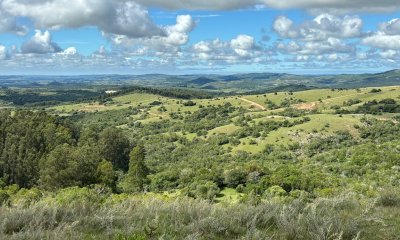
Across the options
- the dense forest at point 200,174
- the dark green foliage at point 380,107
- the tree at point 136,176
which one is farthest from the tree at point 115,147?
the dark green foliage at point 380,107

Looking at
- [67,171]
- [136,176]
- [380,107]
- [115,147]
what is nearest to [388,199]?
[67,171]

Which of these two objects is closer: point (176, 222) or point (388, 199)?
point (176, 222)

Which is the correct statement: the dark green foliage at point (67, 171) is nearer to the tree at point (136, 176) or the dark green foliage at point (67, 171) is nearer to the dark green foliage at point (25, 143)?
the tree at point (136, 176)

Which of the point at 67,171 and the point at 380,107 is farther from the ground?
the point at 380,107

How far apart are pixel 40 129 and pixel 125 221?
7845 cm

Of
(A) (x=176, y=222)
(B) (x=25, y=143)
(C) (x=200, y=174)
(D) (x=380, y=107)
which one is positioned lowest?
(C) (x=200, y=174)

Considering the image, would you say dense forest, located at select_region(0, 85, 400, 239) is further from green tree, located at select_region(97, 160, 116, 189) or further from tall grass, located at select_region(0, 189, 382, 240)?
green tree, located at select_region(97, 160, 116, 189)

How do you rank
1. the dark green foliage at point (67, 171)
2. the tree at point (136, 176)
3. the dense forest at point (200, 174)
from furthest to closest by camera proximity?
the tree at point (136, 176) → the dark green foliage at point (67, 171) → the dense forest at point (200, 174)

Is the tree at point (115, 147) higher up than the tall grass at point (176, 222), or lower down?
lower down

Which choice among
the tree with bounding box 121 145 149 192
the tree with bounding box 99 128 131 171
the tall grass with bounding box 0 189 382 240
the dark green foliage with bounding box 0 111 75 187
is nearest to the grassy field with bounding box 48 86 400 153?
the tree with bounding box 99 128 131 171

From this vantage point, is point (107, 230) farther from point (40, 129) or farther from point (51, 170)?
point (40, 129)

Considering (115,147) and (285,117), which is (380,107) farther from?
(115,147)

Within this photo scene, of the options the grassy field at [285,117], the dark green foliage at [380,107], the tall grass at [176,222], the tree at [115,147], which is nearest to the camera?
the tall grass at [176,222]

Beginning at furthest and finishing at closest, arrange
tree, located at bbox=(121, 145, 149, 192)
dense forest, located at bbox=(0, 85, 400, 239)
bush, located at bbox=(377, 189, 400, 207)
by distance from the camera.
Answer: tree, located at bbox=(121, 145, 149, 192), bush, located at bbox=(377, 189, 400, 207), dense forest, located at bbox=(0, 85, 400, 239)
